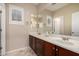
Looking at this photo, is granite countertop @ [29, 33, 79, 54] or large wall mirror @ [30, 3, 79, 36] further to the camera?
large wall mirror @ [30, 3, 79, 36]

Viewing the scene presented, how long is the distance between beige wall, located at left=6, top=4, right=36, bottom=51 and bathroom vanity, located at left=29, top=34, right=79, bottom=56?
0.13m

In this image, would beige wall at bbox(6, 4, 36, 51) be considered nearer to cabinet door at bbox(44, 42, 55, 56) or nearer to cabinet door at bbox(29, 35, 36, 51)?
cabinet door at bbox(29, 35, 36, 51)

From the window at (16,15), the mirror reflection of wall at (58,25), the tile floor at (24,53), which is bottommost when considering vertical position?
the tile floor at (24,53)

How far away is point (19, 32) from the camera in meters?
1.47

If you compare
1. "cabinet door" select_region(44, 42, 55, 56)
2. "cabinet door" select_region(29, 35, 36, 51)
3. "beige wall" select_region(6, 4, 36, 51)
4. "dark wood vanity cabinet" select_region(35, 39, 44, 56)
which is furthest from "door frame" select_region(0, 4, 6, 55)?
"cabinet door" select_region(44, 42, 55, 56)

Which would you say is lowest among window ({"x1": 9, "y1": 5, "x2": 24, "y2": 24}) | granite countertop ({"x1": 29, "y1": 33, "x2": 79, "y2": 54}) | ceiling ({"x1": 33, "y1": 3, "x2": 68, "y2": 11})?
granite countertop ({"x1": 29, "y1": 33, "x2": 79, "y2": 54})

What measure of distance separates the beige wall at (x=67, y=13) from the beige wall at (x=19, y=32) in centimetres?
39

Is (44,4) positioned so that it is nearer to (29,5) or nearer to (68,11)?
(29,5)

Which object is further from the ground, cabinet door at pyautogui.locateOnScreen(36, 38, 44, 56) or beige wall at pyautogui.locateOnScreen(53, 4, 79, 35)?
beige wall at pyautogui.locateOnScreen(53, 4, 79, 35)

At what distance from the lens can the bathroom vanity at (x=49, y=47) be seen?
45.3 inches

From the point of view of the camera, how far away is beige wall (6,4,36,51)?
1.45m

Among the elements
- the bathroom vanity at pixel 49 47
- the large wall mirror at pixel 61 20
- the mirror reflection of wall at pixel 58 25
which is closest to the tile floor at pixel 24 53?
the bathroom vanity at pixel 49 47

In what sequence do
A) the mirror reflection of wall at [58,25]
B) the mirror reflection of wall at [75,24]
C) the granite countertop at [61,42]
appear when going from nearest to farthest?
the granite countertop at [61,42], the mirror reflection of wall at [75,24], the mirror reflection of wall at [58,25]

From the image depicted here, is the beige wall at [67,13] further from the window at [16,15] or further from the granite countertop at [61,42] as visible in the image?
the window at [16,15]
